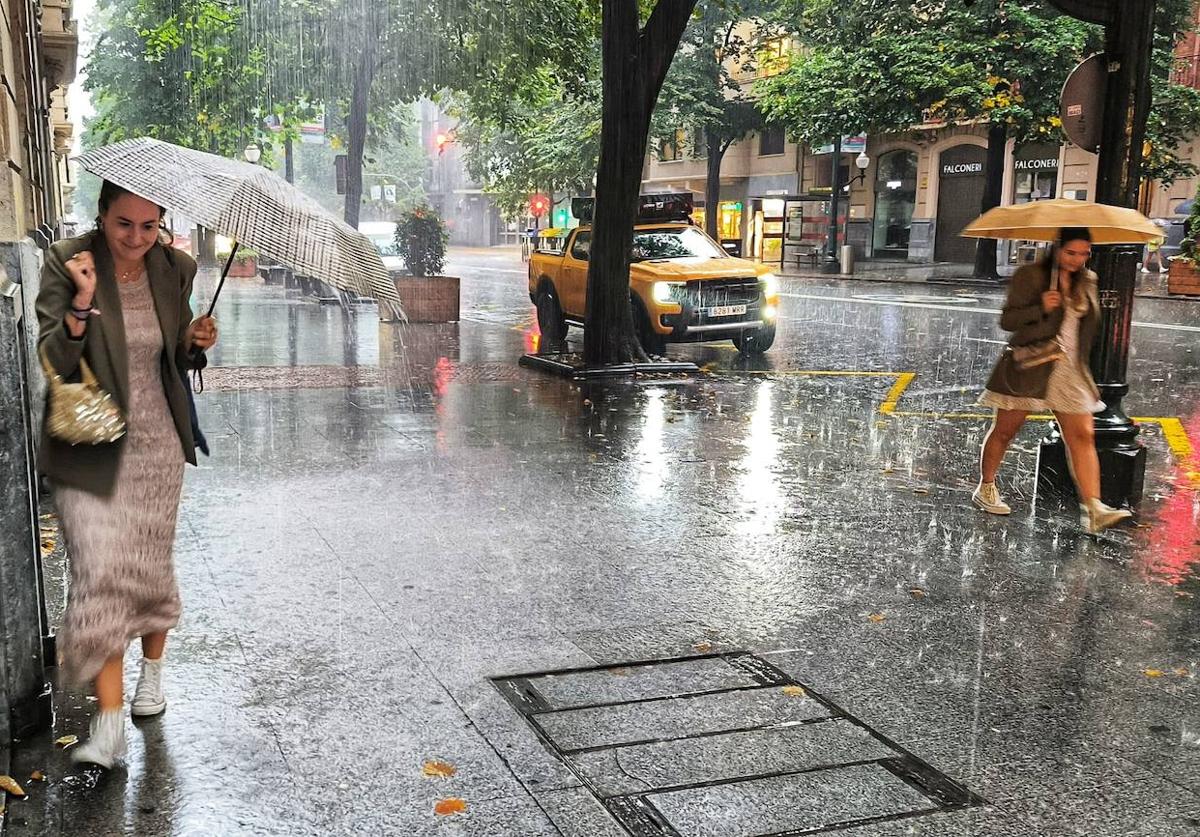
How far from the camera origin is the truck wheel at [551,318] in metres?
18.1

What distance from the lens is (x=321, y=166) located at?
9556cm

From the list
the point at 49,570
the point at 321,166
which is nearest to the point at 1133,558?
the point at 49,570

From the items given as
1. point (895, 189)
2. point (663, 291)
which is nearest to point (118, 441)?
point (663, 291)

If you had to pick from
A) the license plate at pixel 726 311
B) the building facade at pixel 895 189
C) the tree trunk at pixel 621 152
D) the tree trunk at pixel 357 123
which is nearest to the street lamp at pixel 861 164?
the building facade at pixel 895 189

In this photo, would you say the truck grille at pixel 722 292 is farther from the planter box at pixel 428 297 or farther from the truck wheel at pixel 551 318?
the planter box at pixel 428 297

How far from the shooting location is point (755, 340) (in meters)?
16.1

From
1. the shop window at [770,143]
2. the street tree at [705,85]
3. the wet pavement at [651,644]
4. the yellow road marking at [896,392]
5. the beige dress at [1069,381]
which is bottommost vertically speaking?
the wet pavement at [651,644]

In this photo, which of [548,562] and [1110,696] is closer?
[1110,696]

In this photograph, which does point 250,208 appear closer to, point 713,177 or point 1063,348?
point 1063,348

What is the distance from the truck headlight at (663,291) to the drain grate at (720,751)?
1086cm

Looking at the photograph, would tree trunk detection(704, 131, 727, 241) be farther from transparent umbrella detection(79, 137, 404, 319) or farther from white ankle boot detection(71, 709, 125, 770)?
white ankle boot detection(71, 709, 125, 770)

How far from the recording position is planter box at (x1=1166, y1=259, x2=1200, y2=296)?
25469mm

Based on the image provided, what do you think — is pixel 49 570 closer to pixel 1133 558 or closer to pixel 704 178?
pixel 1133 558

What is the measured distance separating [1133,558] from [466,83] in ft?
78.7
